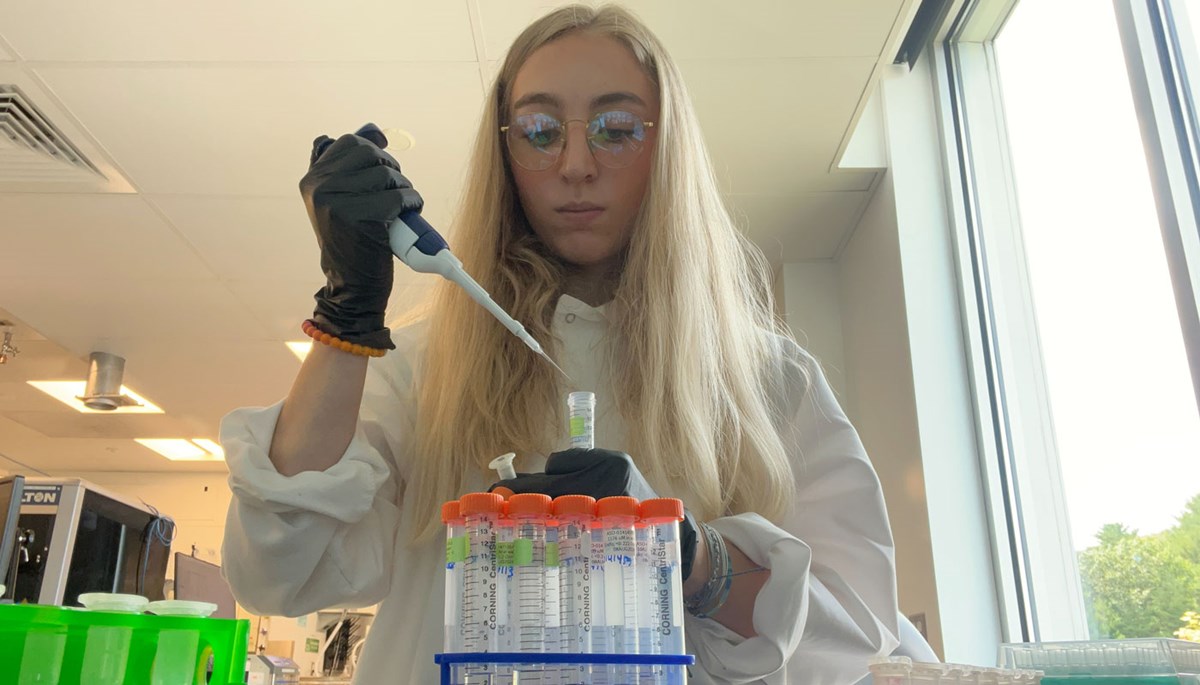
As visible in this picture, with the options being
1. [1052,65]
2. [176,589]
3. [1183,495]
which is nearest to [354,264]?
[1183,495]

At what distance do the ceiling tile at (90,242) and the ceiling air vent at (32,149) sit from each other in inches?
5.7

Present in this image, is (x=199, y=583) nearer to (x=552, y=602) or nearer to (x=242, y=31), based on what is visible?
(x=242, y=31)

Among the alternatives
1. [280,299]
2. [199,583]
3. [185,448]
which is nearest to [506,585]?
[280,299]

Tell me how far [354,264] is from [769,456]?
1.57ft

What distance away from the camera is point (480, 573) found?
64 centimetres

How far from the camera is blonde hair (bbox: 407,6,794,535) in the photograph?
98 centimetres

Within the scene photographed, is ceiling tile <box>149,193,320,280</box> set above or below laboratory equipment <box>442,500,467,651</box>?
above

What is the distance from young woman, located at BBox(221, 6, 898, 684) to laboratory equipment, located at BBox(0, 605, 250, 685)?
0.59 ft

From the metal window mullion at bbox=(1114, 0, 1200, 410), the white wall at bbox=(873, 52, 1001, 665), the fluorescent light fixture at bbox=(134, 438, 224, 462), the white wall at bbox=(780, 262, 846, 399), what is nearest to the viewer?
the metal window mullion at bbox=(1114, 0, 1200, 410)

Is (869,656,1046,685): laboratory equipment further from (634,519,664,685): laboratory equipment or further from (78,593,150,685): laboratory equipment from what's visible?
(78,593,150,685): laboratory equipment

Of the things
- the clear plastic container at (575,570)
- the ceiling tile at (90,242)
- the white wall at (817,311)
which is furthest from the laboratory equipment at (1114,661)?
the ceiling tile at (90,242)

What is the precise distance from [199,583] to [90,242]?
4.84 ft

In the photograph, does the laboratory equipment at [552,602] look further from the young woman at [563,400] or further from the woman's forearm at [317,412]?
the woman's forearm at [317,412]

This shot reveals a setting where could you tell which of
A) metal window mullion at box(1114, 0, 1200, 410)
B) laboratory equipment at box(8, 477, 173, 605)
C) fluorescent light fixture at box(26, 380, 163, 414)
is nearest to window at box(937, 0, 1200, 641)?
metal window mullion at box(1114, 0, 1200, 410)
